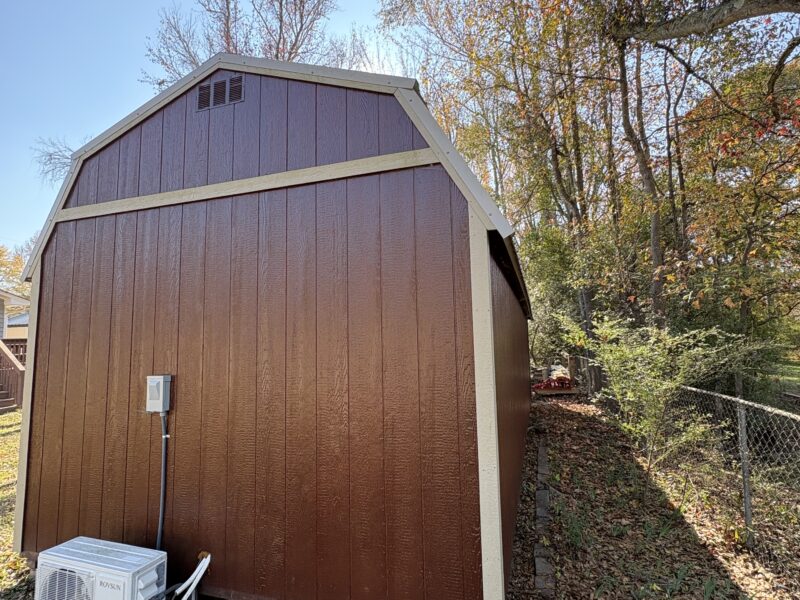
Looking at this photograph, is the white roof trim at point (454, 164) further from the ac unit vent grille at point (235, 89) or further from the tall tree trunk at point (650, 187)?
the tall tree trunk at point (650, 187)

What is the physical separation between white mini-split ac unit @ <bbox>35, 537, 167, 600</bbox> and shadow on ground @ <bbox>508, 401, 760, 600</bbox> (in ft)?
7.17

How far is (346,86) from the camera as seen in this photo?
2568mm

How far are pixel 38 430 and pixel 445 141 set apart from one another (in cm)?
368

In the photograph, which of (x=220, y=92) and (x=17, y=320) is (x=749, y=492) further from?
(x=17, y=320)

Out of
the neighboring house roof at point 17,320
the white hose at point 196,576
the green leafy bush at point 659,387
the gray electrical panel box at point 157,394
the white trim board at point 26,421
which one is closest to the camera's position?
the white hose at point 196,576

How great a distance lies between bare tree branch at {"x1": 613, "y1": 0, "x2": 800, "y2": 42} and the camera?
450cm

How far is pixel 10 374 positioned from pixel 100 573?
996cm

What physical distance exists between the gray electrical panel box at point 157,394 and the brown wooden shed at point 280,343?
0.08m

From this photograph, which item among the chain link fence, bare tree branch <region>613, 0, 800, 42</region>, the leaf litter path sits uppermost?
bare tree branch <region>613, 0, 800, 42</region>

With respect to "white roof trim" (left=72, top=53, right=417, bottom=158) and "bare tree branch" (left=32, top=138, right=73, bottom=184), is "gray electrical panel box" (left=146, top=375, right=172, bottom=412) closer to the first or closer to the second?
"white roof trim" (left=72, top=53, right=417, bottom=158)

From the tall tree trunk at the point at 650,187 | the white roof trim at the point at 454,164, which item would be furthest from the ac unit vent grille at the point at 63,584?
the tall tree trunk at the point at 650,187

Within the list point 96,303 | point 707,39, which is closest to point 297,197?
point 96,303

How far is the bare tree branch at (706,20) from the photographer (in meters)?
4.50

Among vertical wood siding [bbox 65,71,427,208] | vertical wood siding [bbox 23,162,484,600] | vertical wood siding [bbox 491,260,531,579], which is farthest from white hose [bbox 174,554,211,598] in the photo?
vertical wood siding [bbox 65,71,427,208]
